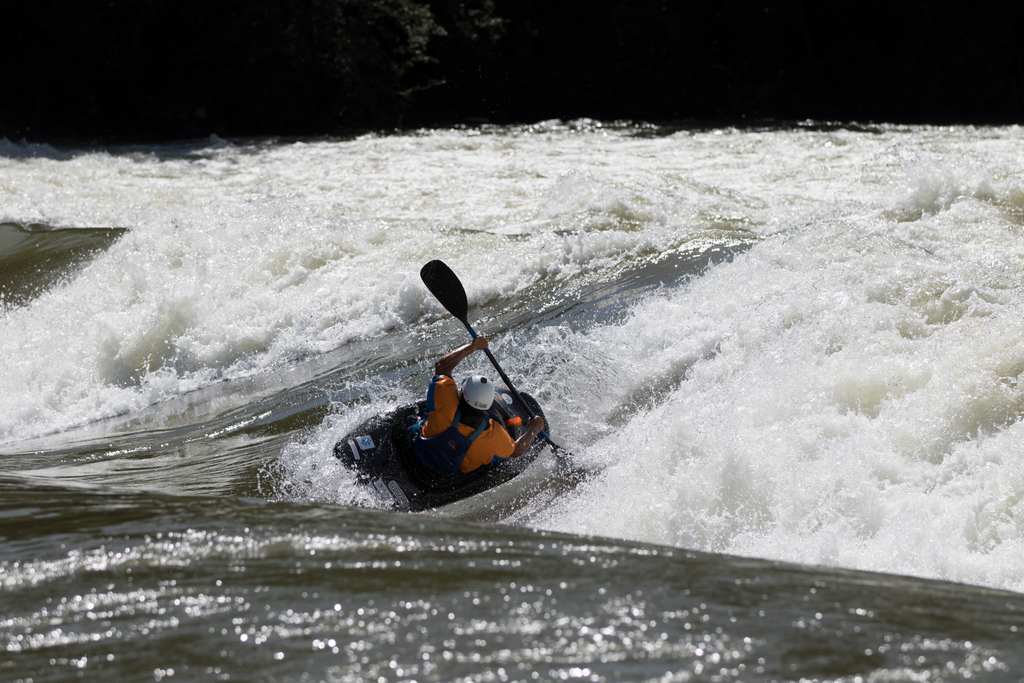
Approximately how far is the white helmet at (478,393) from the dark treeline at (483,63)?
49.7 feet

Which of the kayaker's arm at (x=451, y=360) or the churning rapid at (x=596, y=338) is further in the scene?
the kayaker's arm at (x=451, y=360)

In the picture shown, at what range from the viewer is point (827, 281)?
25.3 ft

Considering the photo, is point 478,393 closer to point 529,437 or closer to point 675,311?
point 529,437

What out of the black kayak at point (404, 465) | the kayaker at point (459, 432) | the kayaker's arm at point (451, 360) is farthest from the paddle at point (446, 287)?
the kayaker at point (459, 432)

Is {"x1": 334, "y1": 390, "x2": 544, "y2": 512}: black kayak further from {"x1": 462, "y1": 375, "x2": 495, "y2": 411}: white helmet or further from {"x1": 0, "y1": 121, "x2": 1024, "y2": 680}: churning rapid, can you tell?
{"x1": 462, "y1": 375, "x2": 495, "y2": 411}: white helmet

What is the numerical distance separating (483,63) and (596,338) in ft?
49.3

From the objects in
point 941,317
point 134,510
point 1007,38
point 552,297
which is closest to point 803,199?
point 552,297

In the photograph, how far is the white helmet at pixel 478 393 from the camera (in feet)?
20.5

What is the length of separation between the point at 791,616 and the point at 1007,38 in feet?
68.9

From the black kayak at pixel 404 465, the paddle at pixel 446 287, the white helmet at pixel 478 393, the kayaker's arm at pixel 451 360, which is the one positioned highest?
the paddle at pixel 446 287

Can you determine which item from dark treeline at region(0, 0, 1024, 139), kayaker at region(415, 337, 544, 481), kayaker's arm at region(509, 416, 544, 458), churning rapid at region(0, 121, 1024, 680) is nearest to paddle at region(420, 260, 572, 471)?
churning rapid at region(0, 121, 1024, 680)

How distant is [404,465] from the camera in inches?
251

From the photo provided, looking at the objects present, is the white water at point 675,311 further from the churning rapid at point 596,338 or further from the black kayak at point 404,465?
the black kayak at point 404,465

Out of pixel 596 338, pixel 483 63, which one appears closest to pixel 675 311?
pixel 596 338
